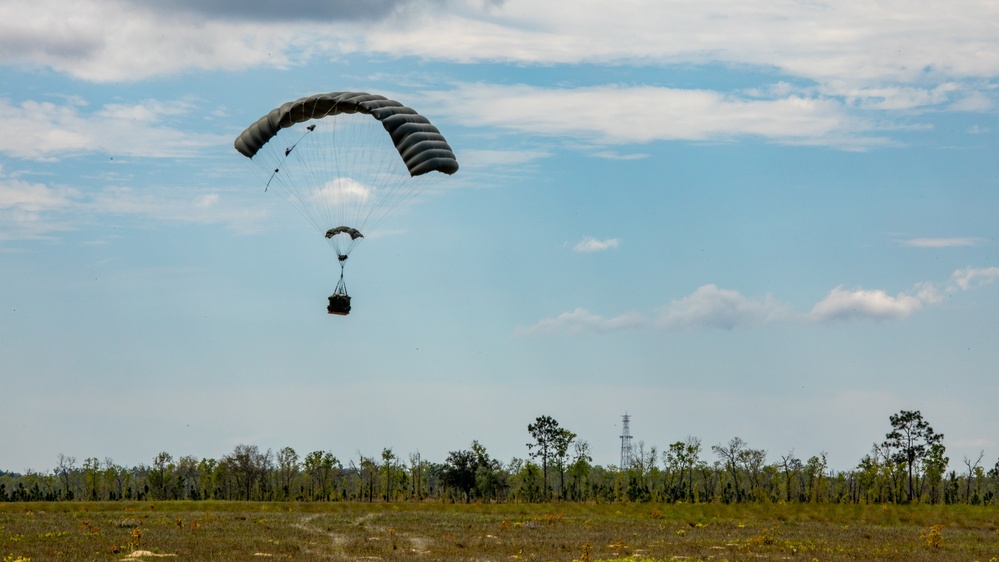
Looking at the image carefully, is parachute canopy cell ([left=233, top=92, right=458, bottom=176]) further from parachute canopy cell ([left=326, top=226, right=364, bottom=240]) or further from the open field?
the open field

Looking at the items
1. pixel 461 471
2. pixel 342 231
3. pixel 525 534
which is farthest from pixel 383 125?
pixel 461 471

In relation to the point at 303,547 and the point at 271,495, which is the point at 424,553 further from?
the point at 271,495

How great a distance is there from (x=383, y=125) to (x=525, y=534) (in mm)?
18733

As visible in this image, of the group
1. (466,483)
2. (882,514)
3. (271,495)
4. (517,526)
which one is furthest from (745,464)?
(517,526)

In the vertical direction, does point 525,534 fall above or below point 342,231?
below

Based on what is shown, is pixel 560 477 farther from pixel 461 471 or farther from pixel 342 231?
pixel 342 231

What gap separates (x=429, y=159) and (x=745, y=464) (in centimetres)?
9397

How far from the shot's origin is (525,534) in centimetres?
4588

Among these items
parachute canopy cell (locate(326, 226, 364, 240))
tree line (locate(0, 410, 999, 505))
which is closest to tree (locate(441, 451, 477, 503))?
tree line (locate(0, 410, 999, 505))

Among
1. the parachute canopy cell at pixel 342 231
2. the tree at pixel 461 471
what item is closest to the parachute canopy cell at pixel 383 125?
the parachute canopy cell at pixel 342 231

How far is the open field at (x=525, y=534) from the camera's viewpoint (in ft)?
120

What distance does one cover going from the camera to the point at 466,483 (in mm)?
105938

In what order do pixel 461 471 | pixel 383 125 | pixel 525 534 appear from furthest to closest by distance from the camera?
pixel 461 471 < pixel 525 534 < pixel 383 125

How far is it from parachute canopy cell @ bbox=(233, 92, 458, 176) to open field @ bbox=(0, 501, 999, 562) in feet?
47.3
